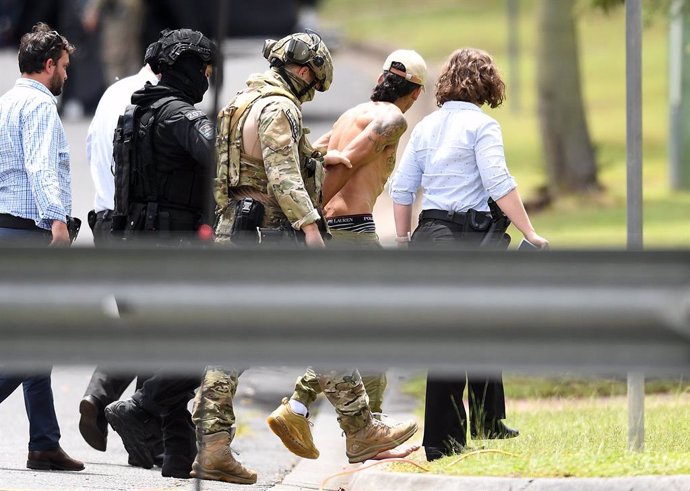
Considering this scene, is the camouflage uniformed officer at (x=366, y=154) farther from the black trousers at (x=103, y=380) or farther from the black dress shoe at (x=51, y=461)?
the black dress shoe at (x=51, y=461)

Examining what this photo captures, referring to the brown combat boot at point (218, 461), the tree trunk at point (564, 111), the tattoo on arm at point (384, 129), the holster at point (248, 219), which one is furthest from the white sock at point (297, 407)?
the tree trunk at point (564, 111)

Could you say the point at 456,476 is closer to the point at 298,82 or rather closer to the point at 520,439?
the point at 520,439

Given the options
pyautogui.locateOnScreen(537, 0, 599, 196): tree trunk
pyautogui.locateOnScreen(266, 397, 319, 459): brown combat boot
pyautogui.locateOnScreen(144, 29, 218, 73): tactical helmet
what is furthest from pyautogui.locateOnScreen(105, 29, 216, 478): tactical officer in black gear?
pyautogui.locateOnScreen(537, 0, 599, 196): tree trunk

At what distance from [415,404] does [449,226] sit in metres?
2.61

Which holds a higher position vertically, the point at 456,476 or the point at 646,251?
the point at 646,251

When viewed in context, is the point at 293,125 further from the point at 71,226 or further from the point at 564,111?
the point at 564,111

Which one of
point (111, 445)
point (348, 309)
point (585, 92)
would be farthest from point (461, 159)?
point (585, 92)

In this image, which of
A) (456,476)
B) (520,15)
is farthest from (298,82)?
(520,15)

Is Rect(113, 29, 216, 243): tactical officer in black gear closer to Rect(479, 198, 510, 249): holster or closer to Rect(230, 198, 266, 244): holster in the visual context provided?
Rect(230, 198, 266, 244): holster

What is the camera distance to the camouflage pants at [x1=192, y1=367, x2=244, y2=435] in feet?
20.2

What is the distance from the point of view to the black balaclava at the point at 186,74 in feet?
21.1

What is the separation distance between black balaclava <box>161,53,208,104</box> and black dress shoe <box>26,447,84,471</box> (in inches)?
60.6

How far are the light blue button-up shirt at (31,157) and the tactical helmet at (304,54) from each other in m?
0.88

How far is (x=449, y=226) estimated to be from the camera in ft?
21.2
